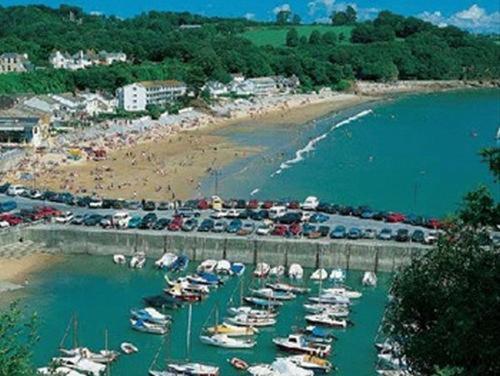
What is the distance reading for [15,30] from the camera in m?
144

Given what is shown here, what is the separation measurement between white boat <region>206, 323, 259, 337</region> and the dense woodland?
64.9 meters

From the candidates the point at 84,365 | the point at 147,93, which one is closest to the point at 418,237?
the point at 84,365

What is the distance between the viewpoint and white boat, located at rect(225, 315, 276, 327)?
28516mm

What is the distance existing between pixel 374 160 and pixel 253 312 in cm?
3783

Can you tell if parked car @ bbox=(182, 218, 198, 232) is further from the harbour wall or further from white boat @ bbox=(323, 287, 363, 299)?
white boat @ bbox=(323, 287, 363, 299)

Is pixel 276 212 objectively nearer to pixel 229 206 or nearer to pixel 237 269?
pixel 229 206

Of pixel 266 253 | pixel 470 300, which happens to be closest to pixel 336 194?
pixel 266 253

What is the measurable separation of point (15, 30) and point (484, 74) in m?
79.7

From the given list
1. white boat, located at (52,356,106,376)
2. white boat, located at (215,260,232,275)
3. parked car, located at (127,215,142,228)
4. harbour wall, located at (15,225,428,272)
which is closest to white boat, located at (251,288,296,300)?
white boat, located at (215,260,232,275)

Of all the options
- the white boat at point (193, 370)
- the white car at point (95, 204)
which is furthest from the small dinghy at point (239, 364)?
the white car at point (95, 204)

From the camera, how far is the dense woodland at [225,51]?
97688 millimetres

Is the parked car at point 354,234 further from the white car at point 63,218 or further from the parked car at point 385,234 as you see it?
the white car at point 63,218

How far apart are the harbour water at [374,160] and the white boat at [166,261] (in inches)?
528

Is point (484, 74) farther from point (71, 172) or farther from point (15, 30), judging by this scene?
point (71, 172)
